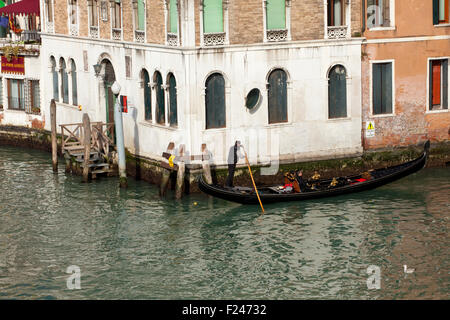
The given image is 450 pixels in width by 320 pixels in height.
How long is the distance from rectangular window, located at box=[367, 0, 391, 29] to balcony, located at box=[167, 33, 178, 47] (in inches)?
231

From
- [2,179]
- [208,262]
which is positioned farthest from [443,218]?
[2,179]

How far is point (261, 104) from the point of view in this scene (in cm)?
2733

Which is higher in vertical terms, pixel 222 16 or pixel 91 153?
pixel 222 16

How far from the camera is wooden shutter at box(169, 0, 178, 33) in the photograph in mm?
26688

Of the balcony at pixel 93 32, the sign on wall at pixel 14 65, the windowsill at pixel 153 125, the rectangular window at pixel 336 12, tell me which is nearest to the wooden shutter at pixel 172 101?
the windowsill at pixel 153 125

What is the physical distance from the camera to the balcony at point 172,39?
26.6m

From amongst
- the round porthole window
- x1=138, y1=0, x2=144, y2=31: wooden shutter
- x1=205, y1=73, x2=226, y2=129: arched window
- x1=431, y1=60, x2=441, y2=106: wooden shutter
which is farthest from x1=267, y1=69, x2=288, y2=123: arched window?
x1=431, y1=60, x2=441, y2=106: wooden shutter

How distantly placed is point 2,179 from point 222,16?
347 inches

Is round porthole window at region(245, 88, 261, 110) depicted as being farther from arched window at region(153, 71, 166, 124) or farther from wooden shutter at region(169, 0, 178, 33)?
wooden shutter at region(169, 0, 178, 33)

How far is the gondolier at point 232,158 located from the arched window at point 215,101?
75cm

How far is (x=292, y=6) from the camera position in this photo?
89.4 ft
